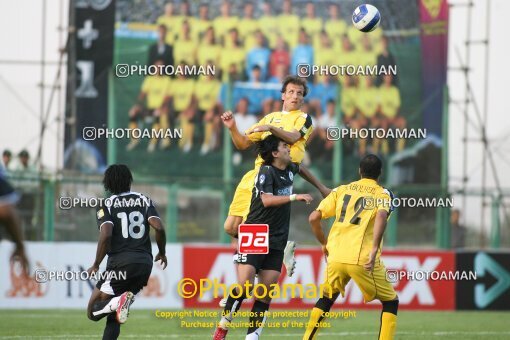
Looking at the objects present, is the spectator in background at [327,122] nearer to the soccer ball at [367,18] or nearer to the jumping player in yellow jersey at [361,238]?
the soccer ball at [367,18]

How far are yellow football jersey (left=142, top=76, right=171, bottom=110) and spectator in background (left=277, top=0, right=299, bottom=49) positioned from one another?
240 cm

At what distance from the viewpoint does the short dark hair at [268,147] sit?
11.1m

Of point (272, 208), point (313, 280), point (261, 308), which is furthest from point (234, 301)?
point (313, 280)

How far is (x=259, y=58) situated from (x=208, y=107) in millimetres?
1435

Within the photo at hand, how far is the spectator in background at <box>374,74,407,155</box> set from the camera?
21047 millimetres

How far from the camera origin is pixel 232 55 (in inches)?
841

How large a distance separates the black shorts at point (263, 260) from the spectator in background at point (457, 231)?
892cm

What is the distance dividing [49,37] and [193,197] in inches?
157

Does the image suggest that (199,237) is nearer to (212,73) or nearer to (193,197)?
(193,197)

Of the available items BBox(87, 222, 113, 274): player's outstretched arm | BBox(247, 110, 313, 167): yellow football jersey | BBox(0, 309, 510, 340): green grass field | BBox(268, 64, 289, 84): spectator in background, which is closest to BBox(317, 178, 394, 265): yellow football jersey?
BBox(247, 110, 313, 167): yellow football jersey

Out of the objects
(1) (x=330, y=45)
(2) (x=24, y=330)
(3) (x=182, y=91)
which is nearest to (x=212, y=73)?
(3) (x=182, y=91)

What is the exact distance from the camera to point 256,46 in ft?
70.5

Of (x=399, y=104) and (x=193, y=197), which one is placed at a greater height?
(x=399, y=104)

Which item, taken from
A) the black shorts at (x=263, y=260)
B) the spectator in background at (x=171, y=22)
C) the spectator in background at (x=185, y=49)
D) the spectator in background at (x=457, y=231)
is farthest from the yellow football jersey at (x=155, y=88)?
the black shorts at (x=263, y=260)
